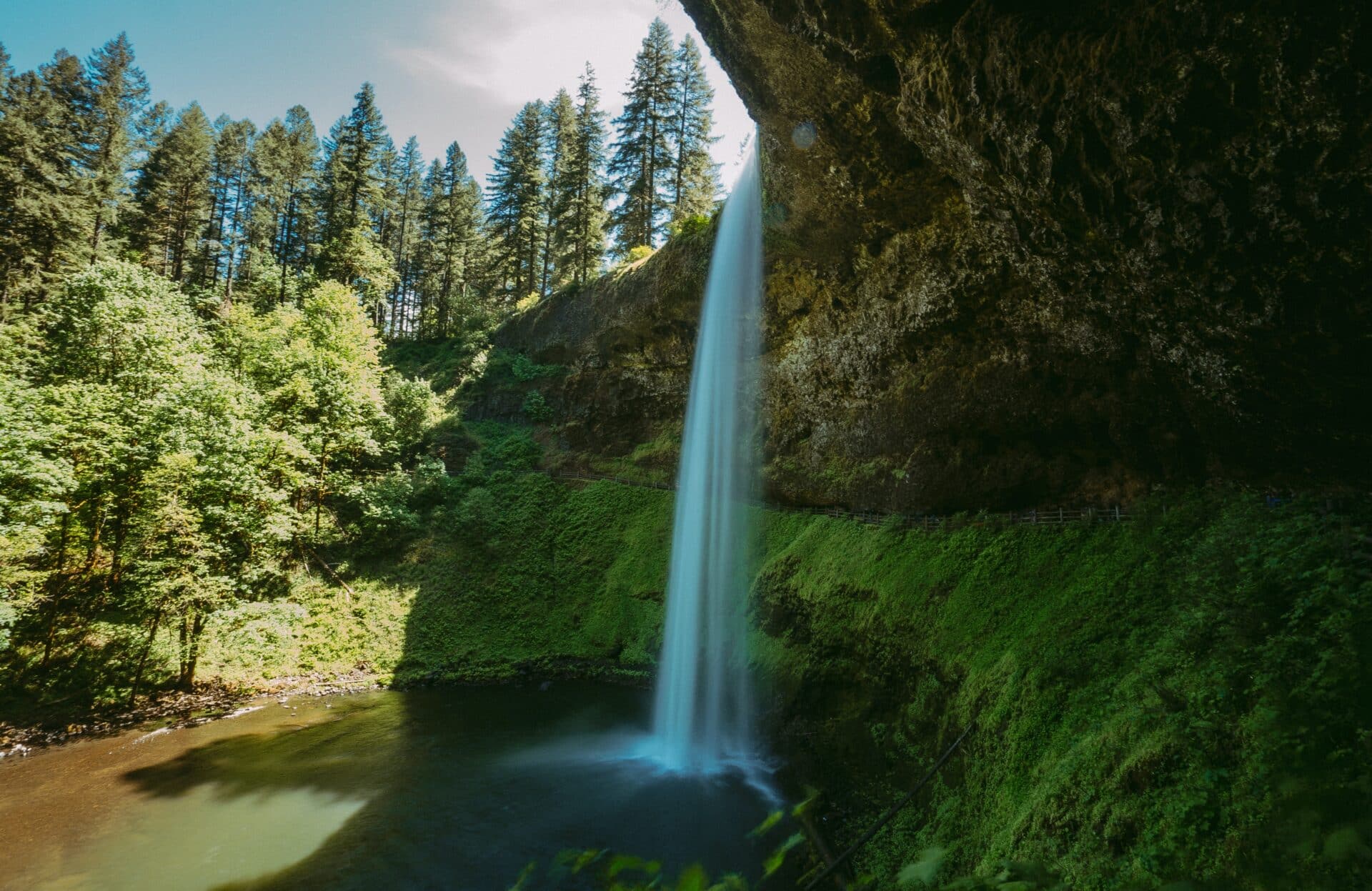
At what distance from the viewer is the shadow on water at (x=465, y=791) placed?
1013cm

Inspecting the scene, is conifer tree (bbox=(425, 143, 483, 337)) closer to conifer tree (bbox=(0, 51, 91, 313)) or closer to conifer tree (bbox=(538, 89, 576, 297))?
conifer tree (bbox=(538, 89, 576, 297))

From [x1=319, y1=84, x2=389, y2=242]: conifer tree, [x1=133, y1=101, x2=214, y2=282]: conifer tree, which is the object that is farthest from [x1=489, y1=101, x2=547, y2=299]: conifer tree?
[x1=133, y1=101, x2=214, y2=282]: conifer tree

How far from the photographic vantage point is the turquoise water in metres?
9.89

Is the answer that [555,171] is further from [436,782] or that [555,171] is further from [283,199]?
[436,782]

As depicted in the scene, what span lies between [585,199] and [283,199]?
24776mm

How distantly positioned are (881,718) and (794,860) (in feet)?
9.99

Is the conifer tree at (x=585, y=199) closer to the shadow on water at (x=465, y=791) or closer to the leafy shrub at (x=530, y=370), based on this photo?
the leafy shrub at (x=530, y=370)

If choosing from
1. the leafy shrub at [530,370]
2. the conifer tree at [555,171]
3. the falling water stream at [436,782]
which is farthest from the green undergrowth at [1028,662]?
the conifer tree at [555,171]

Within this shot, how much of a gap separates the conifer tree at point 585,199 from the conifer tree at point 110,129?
831 inches

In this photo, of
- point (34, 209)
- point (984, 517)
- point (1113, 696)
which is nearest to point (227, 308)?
point (34, 209)

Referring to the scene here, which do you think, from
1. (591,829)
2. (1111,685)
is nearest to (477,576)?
(591,829)

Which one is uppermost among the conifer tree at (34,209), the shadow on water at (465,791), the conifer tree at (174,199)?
the conifer tree at (174,199)

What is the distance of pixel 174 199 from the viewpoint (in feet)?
118

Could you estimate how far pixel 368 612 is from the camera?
20656 millimetres
